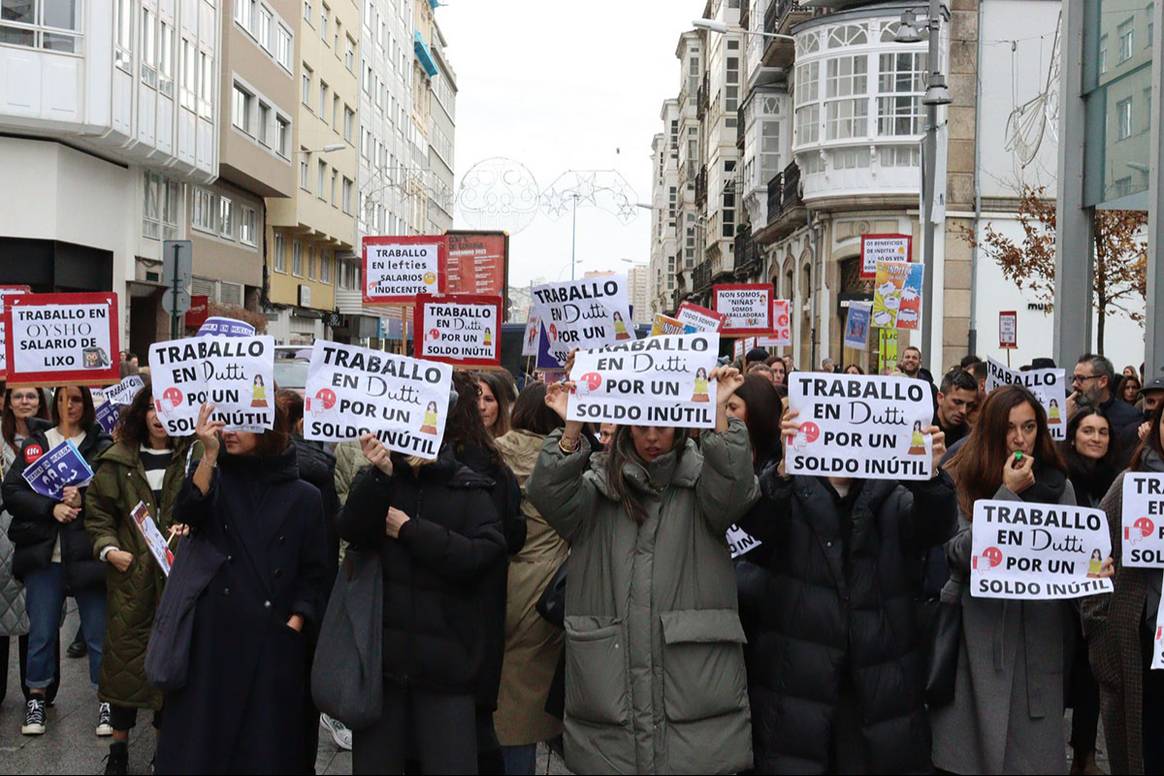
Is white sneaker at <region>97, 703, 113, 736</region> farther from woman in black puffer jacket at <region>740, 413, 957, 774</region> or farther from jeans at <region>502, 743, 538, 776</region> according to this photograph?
woman in black puffer jacket at <region>740, 413, 957, 774</region>

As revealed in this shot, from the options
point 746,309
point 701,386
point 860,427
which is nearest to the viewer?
point 701,386

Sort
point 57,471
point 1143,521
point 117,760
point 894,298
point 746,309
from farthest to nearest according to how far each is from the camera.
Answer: point 894,298 < point 746,309 < point 57,471 < point 117,760 < point 1143,521

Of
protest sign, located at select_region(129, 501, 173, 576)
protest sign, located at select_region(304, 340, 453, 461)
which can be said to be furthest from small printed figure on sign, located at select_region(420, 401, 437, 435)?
protest sign, located at select_region(129, 501, 173, 576)

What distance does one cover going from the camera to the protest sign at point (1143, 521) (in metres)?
5.53

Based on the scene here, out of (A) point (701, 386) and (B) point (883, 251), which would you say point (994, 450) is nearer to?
(A) point (701, 386)

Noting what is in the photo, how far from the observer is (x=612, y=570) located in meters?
4.99

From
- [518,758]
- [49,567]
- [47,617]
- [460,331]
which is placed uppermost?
[460,331]

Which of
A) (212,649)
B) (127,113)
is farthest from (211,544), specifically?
(127,113)

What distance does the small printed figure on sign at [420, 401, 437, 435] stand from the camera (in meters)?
5.24

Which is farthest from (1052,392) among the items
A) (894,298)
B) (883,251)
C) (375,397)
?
(883,251)

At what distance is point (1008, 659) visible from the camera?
5254 millimetres

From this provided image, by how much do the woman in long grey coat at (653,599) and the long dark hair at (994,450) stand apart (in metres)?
1.19

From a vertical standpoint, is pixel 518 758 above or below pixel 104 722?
above

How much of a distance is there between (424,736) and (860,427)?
1.99m
